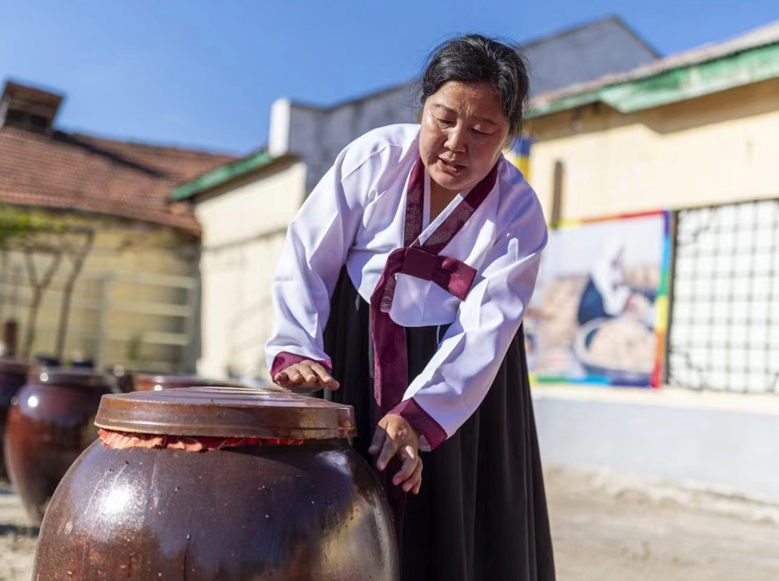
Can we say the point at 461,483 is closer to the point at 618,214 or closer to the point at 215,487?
the point at 215,487

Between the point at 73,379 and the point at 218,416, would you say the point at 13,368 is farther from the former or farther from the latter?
the point at 218,416

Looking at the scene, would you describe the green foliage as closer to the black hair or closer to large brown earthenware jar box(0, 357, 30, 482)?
large brown earthenware jar box(0, 357, 30, 482)

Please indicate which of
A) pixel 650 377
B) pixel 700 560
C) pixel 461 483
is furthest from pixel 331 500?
pixel 650 377

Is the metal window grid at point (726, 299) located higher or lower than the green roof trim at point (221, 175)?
lower

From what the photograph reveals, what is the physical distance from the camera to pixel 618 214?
305 inches

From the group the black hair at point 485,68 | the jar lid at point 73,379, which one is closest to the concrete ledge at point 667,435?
the jar lid at point 73,379

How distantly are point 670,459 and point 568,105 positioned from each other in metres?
3.31

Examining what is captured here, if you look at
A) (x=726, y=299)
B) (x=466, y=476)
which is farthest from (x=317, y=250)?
(x=726, y=299)

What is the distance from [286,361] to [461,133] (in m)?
0.68

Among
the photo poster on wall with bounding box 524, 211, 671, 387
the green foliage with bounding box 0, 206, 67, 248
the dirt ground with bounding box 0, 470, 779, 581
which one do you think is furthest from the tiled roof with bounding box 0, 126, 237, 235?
the dirt ground with bounding box 0, 470, 779, 581

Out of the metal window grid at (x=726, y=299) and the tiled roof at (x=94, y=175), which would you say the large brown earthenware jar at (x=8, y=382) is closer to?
the metal window grid at (x=726, y=299)

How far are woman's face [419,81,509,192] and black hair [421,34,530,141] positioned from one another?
2 cm

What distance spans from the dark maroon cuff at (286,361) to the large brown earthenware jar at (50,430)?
2806 millimetres

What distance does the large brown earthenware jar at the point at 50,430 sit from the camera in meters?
4.63
